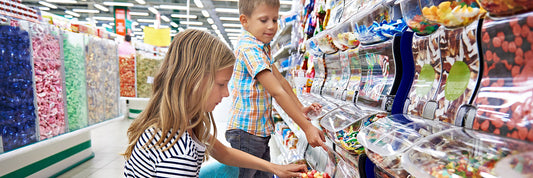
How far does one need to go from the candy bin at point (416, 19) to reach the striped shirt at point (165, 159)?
84 cm

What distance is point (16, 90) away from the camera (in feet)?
8.40

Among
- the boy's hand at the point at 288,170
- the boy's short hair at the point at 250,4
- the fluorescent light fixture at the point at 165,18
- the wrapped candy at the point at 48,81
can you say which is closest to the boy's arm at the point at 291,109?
the boy's hand at the point at 288,170

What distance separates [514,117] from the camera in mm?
528

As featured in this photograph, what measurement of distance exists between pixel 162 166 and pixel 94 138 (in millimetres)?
4977

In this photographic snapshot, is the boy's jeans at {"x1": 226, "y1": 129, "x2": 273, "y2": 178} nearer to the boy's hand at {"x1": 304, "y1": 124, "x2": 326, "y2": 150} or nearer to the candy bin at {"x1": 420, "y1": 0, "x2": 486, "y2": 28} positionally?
the boy's hand at {"x1": 304, "y1": 124, "x2": 326, "y2": 150}

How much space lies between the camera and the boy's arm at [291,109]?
1.33m

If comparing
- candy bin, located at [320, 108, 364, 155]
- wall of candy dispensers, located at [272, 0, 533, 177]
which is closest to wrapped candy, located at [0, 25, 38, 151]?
wall of candy dispensers, located at [272, 0, 533, 177]

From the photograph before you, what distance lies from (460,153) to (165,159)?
2.98 ft

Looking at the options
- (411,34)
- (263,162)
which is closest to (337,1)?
(411,34)

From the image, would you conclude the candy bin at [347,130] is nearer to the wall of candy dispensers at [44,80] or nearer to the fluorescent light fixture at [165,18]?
the wall of candy dispensers at [44,80]

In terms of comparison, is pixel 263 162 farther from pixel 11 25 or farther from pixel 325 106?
pixel 11 25

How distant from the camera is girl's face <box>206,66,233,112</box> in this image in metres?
1.32

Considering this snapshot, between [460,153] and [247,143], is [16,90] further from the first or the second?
[460,153]

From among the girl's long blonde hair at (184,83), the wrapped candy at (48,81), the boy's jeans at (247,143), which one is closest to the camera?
the girl's long blonde hair at (184,83)
